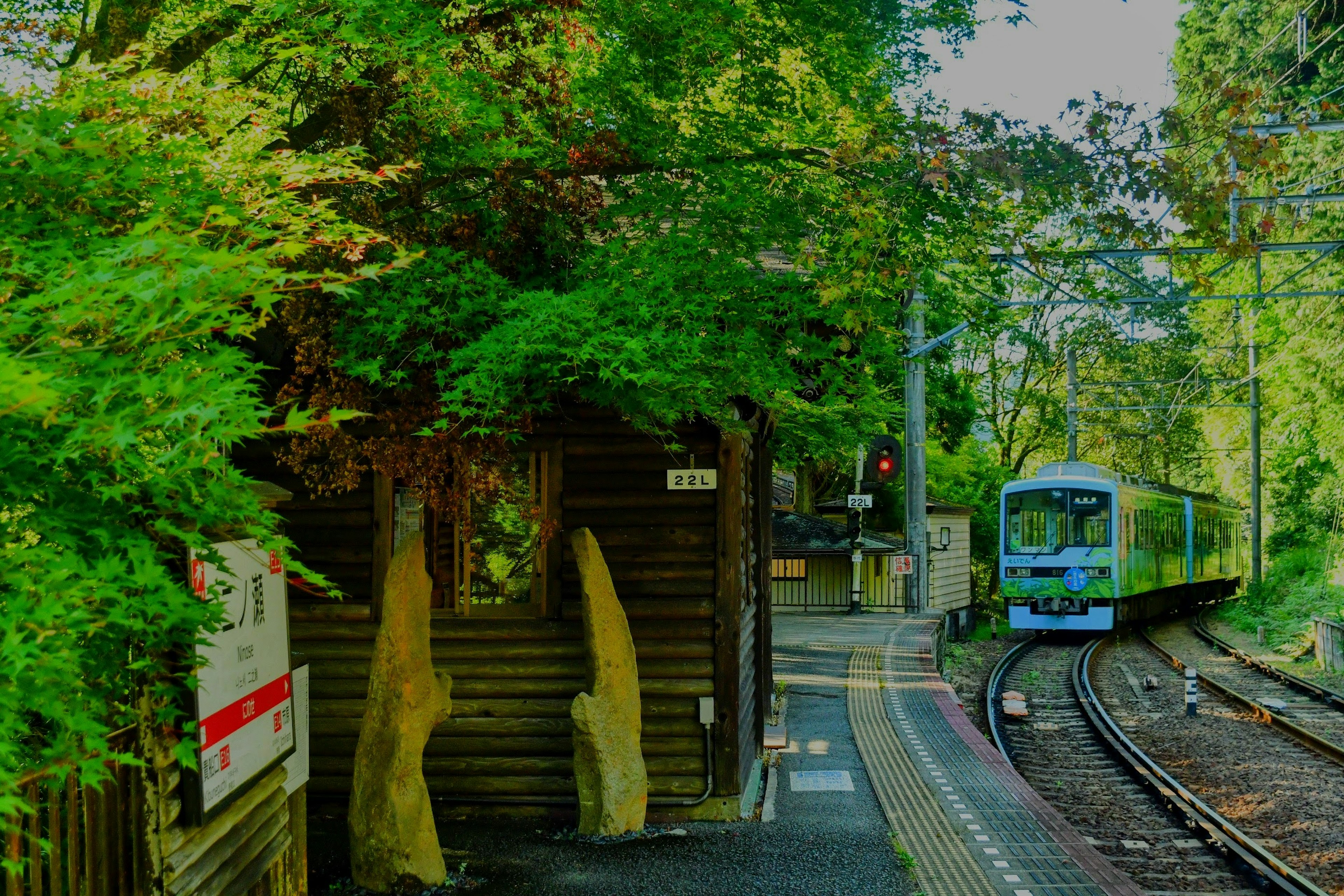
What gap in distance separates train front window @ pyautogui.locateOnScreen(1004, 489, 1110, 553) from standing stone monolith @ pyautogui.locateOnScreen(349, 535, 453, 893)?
58.2 ft

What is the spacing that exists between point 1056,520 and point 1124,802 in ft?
39.8

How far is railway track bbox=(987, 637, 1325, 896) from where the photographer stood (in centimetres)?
873

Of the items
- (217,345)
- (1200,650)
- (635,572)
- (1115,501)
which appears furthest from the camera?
(1200,650)

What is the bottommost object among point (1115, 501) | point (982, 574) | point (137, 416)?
point (982, 574)

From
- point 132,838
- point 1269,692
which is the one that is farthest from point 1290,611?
point 132,838

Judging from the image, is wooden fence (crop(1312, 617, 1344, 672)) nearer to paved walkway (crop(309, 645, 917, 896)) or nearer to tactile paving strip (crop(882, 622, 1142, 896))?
tactile paving strip (crop(882, 622, 1142, 896))

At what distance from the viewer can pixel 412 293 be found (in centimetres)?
708

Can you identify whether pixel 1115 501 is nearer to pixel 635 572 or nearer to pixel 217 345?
pixel 635 572

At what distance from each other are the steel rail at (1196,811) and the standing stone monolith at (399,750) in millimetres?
5925

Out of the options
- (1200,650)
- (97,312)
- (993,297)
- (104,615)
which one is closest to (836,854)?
(993,297)

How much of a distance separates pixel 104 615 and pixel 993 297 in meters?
8.10

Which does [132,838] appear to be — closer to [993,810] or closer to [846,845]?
[846,845]

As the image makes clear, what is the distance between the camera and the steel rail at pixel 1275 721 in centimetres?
1280

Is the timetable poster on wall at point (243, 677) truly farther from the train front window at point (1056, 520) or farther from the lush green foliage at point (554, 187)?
the train front window at point (1056, 520)
